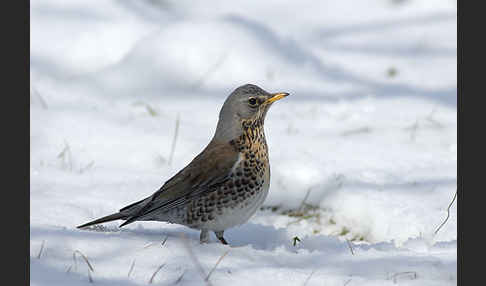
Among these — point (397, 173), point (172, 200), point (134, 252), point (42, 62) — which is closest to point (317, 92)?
point (397, 173)

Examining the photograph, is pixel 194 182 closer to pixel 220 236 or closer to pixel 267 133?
pixel 220 236

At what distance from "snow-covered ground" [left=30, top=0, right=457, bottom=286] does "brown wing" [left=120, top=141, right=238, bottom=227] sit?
0.58ft

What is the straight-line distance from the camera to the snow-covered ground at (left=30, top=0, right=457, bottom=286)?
167 inches

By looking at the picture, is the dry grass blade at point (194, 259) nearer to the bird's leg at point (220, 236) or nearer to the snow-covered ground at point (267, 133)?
the snow-covered ground at point (267, 133)

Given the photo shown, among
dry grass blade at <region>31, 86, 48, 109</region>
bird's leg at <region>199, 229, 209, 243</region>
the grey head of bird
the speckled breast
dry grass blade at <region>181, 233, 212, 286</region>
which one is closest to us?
dry grass blade at <region>181, 233, 212, 286</region>

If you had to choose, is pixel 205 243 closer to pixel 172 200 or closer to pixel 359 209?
pixel 172 200

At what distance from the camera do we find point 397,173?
6594 millimetres

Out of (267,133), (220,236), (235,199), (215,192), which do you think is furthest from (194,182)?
(267,133)

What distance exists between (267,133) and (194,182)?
107 inches

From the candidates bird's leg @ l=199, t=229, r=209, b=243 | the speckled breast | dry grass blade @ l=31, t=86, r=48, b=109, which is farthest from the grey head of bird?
dry grass blade @ l=31, t=86, r=48, b=109

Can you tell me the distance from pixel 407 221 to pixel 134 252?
80.3 inches

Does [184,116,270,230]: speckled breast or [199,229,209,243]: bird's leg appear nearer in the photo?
[184,116,270,230]: speckled breast

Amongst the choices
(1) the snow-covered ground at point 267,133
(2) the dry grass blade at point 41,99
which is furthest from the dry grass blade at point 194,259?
(2) the dry grass blade at point 41,99

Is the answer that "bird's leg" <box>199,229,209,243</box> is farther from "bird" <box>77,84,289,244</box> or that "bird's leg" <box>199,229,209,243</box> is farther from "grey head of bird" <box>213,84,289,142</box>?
"grey head of bird" <box>213,84,289,142</box>
